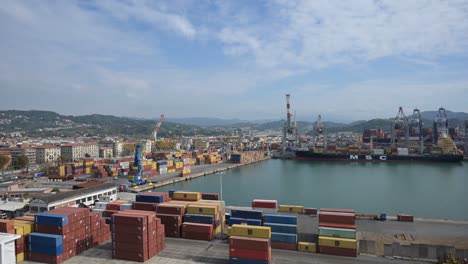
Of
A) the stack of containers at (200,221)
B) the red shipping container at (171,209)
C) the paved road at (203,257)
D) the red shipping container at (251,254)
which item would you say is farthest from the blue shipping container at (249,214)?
the red shipping container at (251,254)

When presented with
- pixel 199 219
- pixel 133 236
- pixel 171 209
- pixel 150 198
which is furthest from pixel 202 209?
pixel 133 236

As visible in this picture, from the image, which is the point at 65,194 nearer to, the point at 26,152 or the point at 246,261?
the point at 246,261

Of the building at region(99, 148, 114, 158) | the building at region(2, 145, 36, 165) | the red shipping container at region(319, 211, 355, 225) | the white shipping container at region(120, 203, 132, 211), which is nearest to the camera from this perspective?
the red shipping container at region(319, 211, 355, 225)

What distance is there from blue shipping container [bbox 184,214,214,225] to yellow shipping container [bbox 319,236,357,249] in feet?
7.89

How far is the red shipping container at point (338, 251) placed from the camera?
635 cm

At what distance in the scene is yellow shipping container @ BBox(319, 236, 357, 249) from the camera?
20.9 feet

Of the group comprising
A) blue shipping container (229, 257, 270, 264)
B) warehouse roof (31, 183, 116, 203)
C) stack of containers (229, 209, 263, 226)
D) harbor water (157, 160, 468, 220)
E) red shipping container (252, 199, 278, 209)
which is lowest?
harbor water (157, 160, 468, 220)

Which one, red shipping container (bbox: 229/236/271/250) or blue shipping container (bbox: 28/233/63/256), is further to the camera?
blue shipping container (bbox: 28/233/63/256)

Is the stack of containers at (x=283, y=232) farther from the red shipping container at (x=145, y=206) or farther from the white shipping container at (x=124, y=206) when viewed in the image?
the white shipping container at (x=124, y=206)

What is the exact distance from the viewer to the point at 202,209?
7672mm

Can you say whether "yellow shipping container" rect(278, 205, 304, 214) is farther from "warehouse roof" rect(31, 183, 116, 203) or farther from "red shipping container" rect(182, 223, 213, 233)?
"warehouse roof" rect(31, 183, 116, 203)

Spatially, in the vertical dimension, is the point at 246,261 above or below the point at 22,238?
below

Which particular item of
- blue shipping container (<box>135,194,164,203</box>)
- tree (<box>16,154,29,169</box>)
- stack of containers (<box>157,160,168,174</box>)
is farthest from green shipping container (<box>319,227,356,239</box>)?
tree (<box>16,154,29,169</box>)

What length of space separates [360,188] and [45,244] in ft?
45.6
